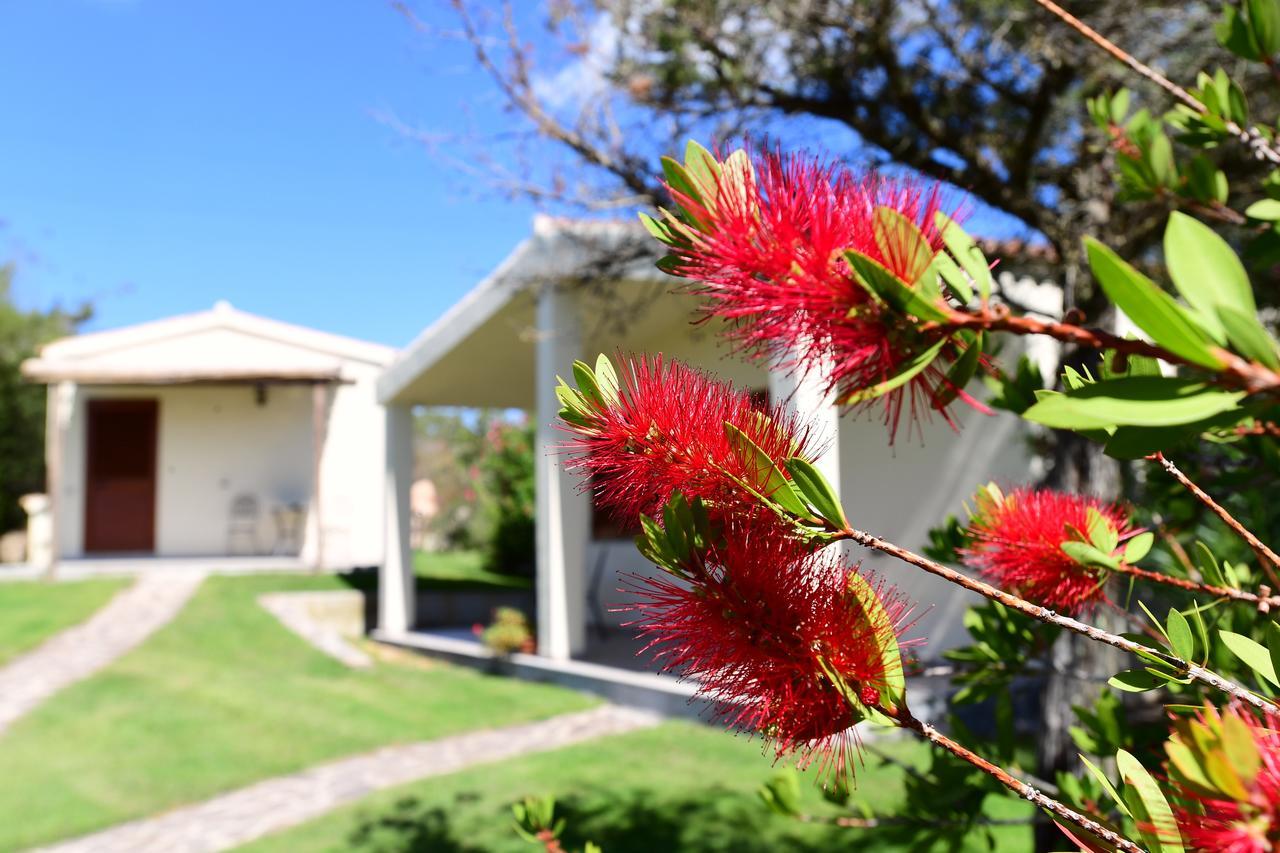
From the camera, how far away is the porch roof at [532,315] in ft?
22.0

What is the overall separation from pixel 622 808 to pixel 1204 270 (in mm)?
5648

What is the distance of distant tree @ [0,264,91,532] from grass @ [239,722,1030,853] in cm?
1723

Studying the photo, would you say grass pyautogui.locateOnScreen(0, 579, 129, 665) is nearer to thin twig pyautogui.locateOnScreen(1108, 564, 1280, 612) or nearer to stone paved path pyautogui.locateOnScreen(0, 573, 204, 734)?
stone paved path pyautogui.locateOnScreen(0, 573, 204, 734)

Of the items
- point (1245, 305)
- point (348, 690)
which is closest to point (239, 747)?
point (348, 690)

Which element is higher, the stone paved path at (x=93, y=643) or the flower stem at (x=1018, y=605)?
the flower stem at (x=1018, y=605)

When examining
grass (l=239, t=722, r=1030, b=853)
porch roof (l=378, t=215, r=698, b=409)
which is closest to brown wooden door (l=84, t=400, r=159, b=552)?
porch roof (l=378, t=215, r=698, b=409)

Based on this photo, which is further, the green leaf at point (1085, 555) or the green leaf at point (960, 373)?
the green leaf at point (1085, 555)

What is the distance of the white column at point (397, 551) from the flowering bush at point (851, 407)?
1170 cm

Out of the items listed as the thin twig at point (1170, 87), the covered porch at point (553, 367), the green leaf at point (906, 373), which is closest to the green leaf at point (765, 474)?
the green leaf at point (906, 373)

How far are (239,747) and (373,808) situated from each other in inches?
79.6

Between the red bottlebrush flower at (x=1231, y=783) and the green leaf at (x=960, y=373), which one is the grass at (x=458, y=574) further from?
the red bottlebrush flower at (x=1231, y=783)

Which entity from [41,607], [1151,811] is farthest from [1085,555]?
[41,607]

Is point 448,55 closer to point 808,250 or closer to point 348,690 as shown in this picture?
point 808,250

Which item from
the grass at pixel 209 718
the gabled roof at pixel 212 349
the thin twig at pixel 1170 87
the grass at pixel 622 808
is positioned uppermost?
the gabled roof at pixel 212 349
